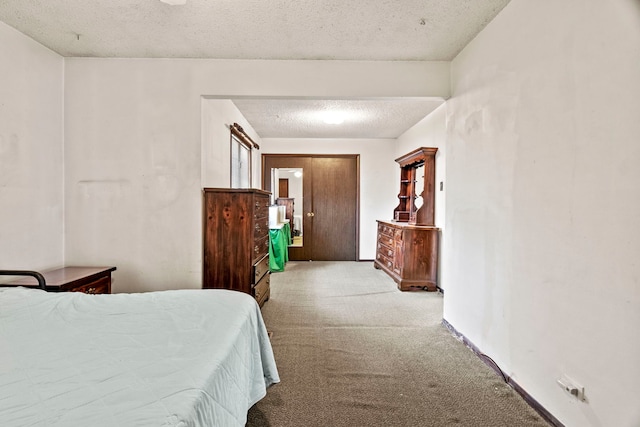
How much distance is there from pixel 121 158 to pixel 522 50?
3.29 metres

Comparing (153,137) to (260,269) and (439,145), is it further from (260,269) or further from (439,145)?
(439,145)

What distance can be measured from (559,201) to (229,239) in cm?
259

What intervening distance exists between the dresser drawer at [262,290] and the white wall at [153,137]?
2.18 feet

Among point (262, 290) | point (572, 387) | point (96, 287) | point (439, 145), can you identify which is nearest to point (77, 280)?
point (96, 287)

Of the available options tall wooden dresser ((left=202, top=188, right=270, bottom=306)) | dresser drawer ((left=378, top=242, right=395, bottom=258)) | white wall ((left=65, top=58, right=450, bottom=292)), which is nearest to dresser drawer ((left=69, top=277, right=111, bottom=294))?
white wall ((left=65, top=58, right=450, bottom=292))

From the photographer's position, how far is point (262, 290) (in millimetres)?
3502

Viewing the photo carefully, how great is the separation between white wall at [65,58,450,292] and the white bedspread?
3.91 ft

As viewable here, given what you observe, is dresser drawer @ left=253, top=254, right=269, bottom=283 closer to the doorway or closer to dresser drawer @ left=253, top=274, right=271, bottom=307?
dresser drawer @ left=253, top=274, right=271, bottom=307

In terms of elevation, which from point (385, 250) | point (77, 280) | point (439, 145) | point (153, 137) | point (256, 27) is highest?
point (256, 27)

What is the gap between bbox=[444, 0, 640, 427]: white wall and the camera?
135cm

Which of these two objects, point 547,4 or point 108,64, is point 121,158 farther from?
point 547,4

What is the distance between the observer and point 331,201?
21.4 ft

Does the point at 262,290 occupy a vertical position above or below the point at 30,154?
below

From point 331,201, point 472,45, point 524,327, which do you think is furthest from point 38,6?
point 331,201
